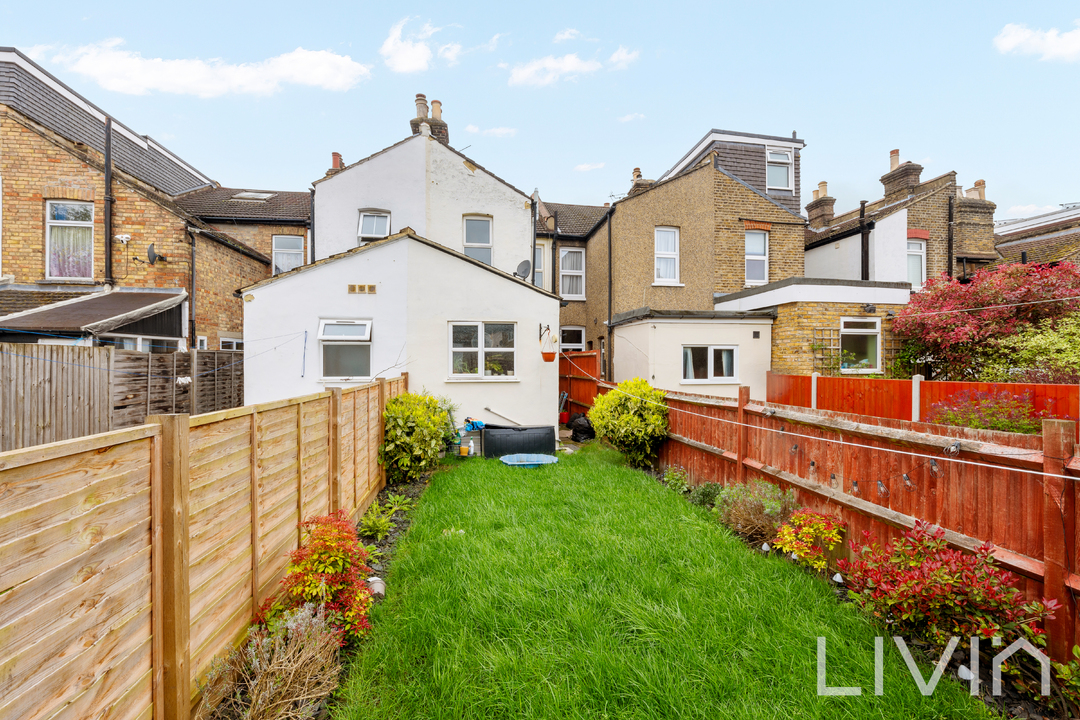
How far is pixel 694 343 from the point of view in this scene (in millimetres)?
11922

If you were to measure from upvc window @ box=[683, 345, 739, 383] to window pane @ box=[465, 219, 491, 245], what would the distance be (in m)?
6.86

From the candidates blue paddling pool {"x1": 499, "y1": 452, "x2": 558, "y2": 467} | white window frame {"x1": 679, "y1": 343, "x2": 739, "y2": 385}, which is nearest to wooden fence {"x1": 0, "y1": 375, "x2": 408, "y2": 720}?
blue paddling pool {"x1": 499, "y1": 452, "x2": 558, "y2": 467}

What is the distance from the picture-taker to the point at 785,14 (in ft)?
33.8

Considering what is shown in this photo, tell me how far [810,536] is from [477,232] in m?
11.9

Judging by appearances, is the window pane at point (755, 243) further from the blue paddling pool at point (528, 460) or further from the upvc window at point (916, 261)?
the blue paddling pool at point (528, 460)

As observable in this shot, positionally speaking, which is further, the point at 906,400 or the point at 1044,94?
→ the point at 1044,94

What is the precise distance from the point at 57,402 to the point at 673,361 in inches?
511

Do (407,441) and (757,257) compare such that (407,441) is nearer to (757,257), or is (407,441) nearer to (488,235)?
(488,235)

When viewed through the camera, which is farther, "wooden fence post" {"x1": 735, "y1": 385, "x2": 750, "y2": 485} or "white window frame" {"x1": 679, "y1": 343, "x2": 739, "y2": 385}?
"white window frame" {"x1": 679, "y1": 343, "x2": 739, "y2": 385}

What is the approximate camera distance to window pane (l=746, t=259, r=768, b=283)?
14.8 meters

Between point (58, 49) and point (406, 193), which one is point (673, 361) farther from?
point (58, 49)

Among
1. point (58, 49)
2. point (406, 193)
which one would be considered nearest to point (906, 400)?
point (406, 193)

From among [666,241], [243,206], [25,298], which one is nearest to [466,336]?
[666,241]

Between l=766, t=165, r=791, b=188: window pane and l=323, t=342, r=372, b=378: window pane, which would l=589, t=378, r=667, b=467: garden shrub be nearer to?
l=323, t=342, r=372, b=378: window pane
